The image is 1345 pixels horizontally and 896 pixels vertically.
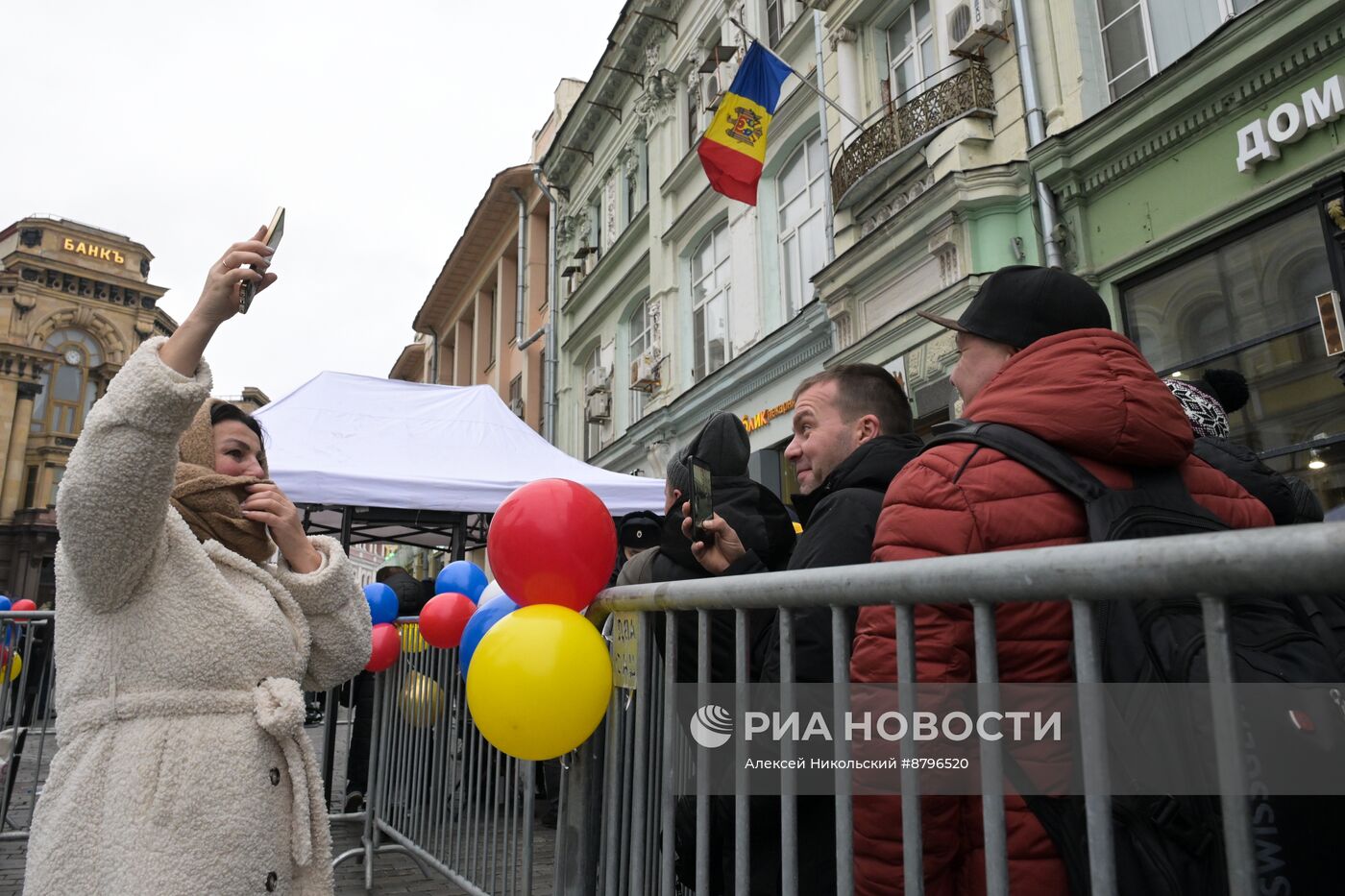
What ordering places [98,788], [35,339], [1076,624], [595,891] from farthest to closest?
[35,339] < [595,891] < [98,788] < [1076,624]

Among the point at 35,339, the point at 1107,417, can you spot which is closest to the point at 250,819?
the point at 1107,417

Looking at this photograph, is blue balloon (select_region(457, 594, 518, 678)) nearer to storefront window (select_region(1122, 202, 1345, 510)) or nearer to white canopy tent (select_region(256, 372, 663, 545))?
white canopy tent (select_region(256, 372, 663, 545))

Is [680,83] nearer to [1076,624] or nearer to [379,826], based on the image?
[379,826]

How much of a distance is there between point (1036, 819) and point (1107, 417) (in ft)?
2.08

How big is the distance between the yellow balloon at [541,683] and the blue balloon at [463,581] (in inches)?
148

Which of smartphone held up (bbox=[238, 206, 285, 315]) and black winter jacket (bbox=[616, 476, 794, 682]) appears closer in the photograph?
smartphone held up (bbox=[238, 206, 285, 315])

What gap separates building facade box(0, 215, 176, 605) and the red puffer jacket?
1846 inches

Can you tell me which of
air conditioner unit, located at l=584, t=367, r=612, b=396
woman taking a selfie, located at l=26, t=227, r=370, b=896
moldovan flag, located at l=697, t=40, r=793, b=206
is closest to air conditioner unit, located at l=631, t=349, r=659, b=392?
air conditioner unit, located at l=584, t=367, r=612, b=396

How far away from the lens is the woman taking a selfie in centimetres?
171

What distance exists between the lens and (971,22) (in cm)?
909

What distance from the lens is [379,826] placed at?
4613 mm

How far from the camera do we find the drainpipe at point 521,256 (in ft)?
75.0

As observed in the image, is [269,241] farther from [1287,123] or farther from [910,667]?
[1287,123]


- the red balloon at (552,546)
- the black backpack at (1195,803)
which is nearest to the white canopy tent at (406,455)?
the red balloon at (552,546)
